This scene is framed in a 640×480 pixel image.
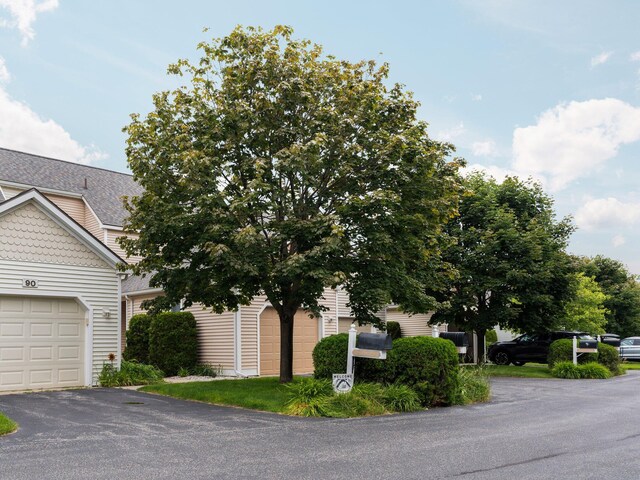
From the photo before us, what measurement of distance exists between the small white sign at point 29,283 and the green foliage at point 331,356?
24.6ft

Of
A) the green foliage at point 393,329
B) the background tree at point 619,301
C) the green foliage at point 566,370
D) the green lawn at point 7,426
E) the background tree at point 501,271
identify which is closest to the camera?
the green lawn at point 7,426

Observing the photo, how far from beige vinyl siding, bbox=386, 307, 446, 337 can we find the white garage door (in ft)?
65.5

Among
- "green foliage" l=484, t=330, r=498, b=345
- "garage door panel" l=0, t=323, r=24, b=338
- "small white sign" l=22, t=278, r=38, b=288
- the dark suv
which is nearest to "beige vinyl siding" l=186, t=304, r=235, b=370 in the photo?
"small white sign" l=22, t=278, r=38, b=288

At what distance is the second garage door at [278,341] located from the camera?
2148cm

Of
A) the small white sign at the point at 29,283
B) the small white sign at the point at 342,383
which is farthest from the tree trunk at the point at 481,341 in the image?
the small white sign at the point at 29,283

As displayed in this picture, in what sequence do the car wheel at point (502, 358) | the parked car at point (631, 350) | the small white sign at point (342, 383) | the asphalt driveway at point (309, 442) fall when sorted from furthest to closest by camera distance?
the parked car at point (631, 350) → the car wheel at point (502, 358) → the small white sign at point (342, 383) → the asphalt driveway at point (309, 442)

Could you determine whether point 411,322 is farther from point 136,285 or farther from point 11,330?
point 11,330

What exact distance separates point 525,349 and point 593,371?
6376 mm

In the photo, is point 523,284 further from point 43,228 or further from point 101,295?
point 43,228

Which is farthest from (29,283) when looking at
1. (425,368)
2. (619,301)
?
(619,301)

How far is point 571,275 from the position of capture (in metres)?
25.6

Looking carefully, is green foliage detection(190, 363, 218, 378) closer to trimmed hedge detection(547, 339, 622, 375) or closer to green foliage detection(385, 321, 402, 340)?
green foliage detection(385, 321, 402, 340)

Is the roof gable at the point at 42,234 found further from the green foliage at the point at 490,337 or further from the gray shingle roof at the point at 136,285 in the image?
the green foliage at the point at 490,337

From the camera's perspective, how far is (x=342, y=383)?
13023 mm
